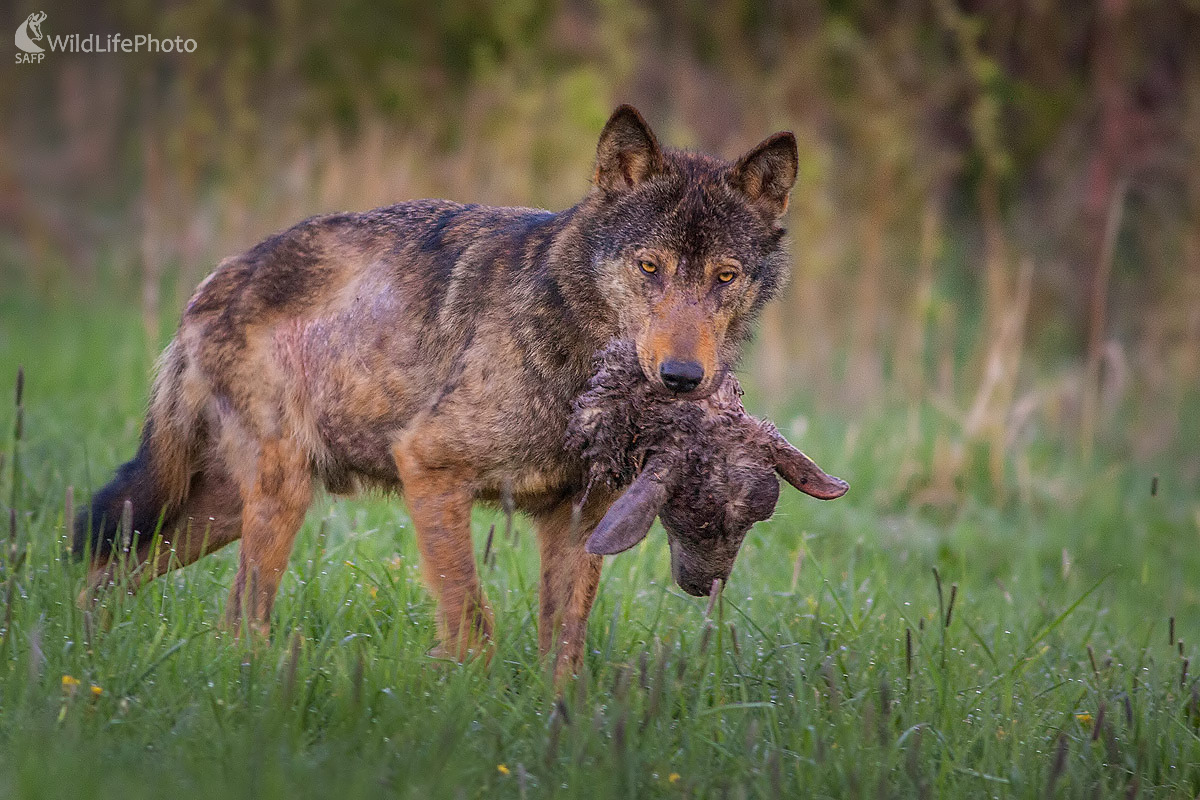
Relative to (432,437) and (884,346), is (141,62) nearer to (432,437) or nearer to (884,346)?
(884,346)

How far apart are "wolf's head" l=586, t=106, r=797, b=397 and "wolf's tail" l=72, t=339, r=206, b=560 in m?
1.84

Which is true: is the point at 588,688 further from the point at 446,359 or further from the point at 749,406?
the point at 749,406

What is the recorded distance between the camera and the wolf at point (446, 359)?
428cm

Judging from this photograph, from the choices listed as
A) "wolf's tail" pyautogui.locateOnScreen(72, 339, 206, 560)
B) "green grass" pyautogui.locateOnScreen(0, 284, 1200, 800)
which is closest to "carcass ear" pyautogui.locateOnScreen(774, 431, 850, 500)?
"green grass" pyautogui.locateOnScreen(0, 284, 1200, 800)

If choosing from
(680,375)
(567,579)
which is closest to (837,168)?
(567,579)

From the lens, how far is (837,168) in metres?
13.3

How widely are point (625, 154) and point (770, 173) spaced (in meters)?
0.54

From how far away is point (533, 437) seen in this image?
4371 mm

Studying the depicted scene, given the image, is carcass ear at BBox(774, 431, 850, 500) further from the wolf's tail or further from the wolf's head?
the wolf's tail

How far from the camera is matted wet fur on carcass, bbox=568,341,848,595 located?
3744 millimetres

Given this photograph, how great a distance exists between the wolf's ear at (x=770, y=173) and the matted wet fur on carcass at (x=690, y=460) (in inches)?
32.3

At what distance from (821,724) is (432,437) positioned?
1.66 meters

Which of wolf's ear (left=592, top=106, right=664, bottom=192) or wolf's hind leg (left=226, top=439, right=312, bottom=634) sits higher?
wolf's ear (left=592, top=106, right=664, bottom=192)

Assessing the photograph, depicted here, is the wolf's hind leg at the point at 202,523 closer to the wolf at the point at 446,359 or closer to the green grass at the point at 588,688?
the wolf at the point at 446,359
